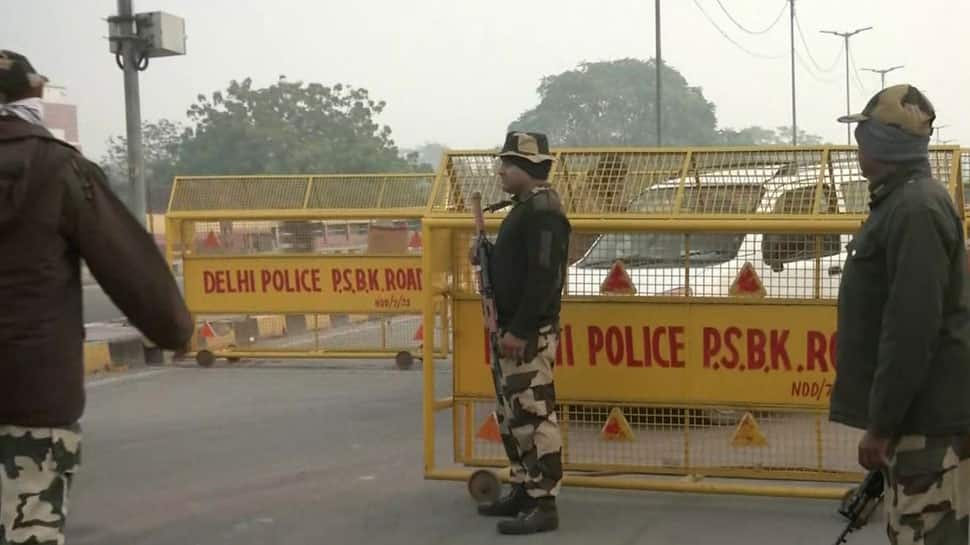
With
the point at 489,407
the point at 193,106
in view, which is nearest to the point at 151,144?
the point at 193,106

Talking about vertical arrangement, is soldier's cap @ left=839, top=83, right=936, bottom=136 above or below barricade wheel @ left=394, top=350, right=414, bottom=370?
above

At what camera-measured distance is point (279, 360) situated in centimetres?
1209

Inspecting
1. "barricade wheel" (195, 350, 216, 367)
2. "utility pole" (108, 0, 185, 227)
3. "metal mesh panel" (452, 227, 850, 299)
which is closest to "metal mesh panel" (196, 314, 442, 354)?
"barricade wheel" (195, 350, 216, 367)

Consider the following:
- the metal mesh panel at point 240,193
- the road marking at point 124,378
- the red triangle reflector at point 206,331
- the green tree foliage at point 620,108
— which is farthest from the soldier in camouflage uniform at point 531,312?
the green tree foliage at point 620,108

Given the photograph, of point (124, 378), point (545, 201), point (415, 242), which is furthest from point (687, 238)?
point (124, 378)

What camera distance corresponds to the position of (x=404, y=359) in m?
11.0

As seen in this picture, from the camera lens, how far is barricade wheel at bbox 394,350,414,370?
1098cm

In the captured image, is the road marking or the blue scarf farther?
the road marking

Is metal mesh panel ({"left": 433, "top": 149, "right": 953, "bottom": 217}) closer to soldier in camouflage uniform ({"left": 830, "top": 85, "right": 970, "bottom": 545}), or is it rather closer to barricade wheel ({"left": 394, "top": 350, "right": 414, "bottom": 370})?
soldier in camouflage uniform ({"left": 830, "top": 85, "right": 970, "bottom": 545})

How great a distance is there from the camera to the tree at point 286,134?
5859 centimetres

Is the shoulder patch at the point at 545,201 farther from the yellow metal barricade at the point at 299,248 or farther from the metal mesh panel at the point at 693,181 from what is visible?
the yellow metal barricade at the point at 299,248

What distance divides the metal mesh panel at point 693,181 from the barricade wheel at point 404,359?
512cm

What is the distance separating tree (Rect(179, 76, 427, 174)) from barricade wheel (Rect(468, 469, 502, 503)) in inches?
2046

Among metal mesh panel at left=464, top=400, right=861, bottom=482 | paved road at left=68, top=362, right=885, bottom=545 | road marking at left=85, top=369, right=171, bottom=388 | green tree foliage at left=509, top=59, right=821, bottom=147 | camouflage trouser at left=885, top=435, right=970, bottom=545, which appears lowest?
paved road at left=68, top=362, right=885, bottom=545
